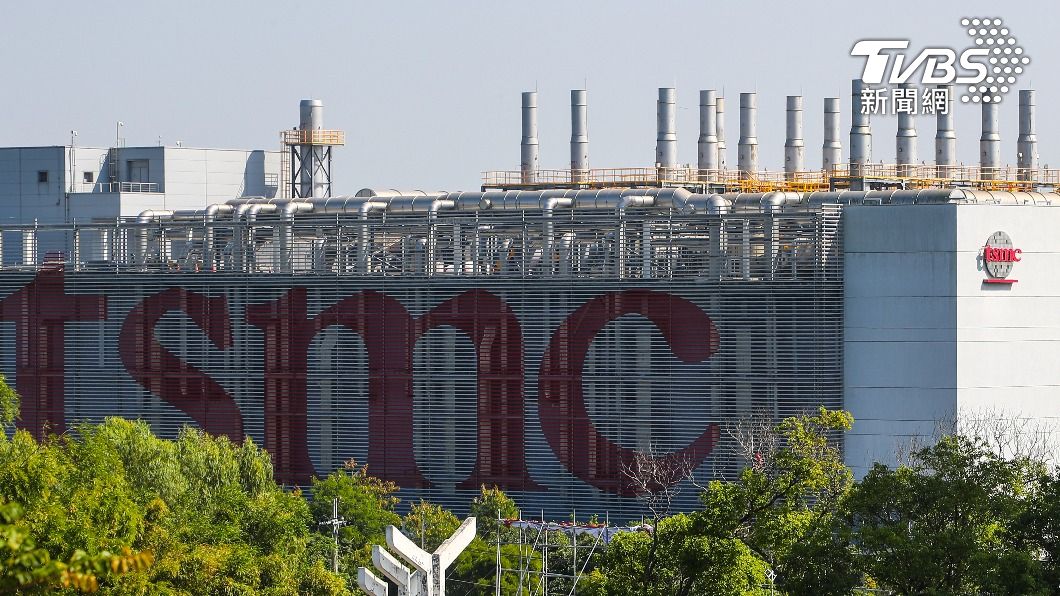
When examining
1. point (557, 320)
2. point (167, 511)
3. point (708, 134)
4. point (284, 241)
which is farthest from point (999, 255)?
point (167, 511)

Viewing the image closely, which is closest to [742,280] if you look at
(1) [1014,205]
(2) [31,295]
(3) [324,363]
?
(1) [1014,205]

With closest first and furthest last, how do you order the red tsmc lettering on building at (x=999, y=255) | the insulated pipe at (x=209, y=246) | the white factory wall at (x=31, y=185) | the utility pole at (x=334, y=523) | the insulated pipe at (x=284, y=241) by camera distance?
the utility pole at (x=334, y=523)
the red tsmc lettering on building at (x=999, y=255)
the insulated pipe at (x=284, y=241)
the insulated pipe at (x=209, y=246)
the white factory wall at (x=31, y=185)

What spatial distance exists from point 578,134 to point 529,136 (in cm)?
265

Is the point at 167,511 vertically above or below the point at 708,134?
below

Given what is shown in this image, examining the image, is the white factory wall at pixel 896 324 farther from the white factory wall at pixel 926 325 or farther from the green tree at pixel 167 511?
the green tree at pixel 167 511

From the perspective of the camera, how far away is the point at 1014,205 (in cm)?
7000

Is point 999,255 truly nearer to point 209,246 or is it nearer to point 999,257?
point 999,257

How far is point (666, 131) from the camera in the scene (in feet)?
283

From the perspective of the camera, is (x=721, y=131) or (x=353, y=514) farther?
(x=721, y=131)

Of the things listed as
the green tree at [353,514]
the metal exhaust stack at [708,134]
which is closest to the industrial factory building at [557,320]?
the metal exhaust stack at [708,134]

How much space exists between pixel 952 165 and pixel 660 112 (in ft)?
42.0

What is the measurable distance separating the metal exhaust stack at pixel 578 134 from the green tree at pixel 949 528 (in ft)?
152

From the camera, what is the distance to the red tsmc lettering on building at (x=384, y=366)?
2835 inches

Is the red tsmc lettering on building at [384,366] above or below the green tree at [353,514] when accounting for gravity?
above
